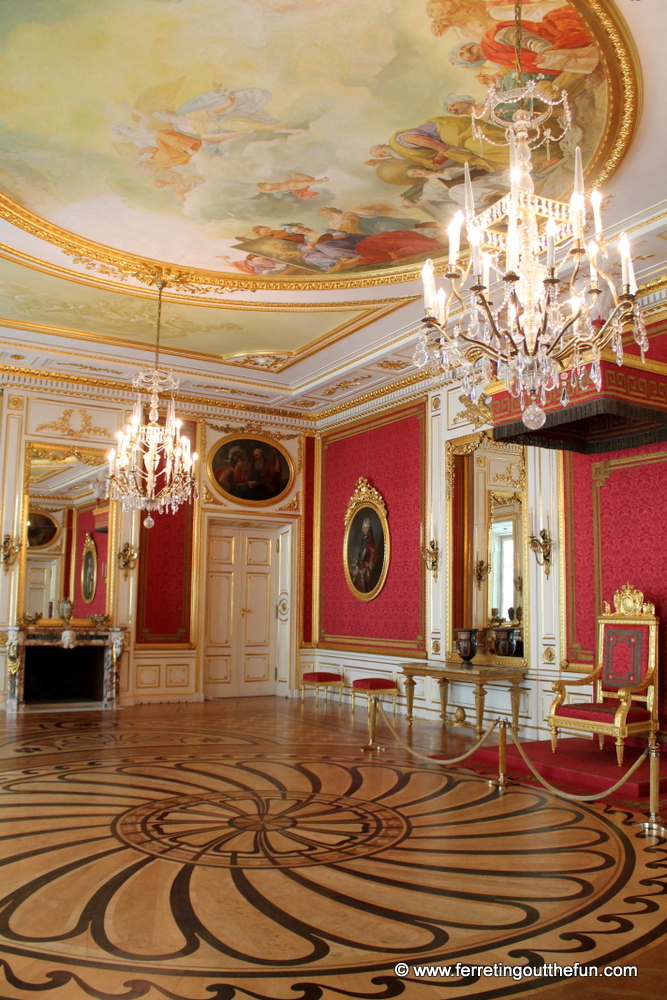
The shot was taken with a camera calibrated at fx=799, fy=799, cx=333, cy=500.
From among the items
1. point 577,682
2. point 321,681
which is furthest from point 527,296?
point 321,681

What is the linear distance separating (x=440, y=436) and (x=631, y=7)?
6.27 meters

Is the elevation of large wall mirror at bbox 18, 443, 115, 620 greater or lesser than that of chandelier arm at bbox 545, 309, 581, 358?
lesser

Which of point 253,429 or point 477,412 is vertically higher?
point 253,429

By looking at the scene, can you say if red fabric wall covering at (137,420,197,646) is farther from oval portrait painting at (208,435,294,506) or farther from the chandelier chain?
the chandelier chain

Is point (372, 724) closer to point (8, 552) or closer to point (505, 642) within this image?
point (505, 642)

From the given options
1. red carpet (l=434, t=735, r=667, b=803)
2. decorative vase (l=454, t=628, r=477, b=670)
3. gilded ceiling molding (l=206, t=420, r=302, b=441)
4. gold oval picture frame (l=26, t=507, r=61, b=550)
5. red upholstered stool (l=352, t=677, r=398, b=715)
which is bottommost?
red carpet (l=434, t=735, r=667, b=803)

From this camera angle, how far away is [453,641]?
9.58 meters

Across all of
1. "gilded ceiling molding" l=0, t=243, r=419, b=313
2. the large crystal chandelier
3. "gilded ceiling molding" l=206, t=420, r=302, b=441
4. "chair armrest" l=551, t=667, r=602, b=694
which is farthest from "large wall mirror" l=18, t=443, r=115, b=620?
the large crystal chandelier

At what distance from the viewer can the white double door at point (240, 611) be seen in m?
12.2

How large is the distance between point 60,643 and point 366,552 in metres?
4.30

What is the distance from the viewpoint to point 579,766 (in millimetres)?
6125

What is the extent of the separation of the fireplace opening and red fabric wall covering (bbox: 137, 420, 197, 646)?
28.5 inches

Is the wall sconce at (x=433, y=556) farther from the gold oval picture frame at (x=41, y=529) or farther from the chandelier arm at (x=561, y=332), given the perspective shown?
the chandelier arm at (x=561, y=332)

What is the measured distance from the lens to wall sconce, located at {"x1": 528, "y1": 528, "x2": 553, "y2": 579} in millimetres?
8305
